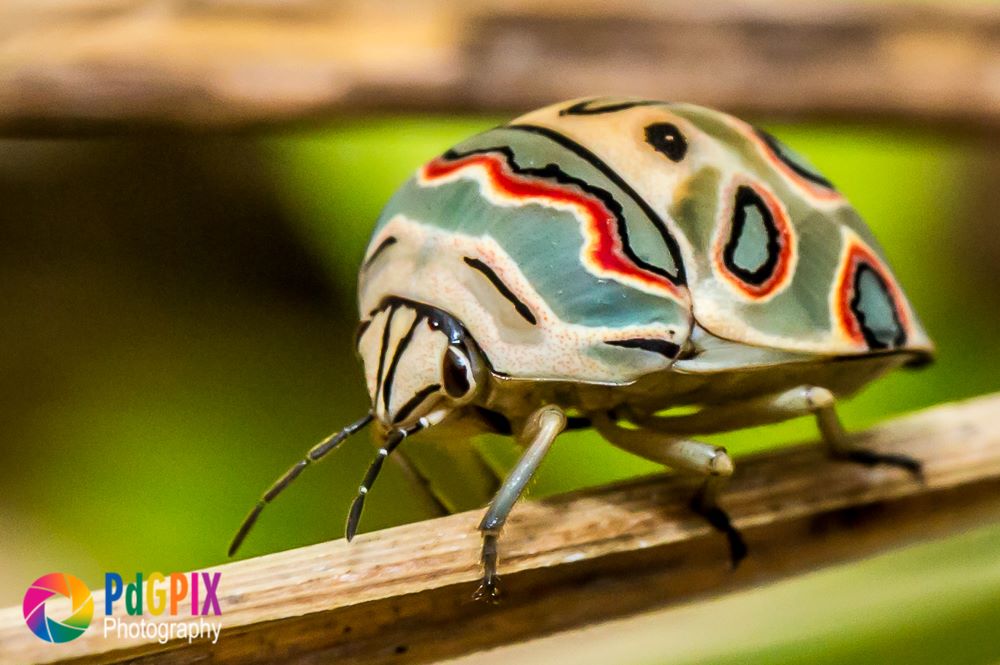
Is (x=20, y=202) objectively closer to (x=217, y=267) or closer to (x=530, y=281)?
(x=217, y=267)

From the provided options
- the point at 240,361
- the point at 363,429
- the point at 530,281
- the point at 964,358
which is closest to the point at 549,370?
the point at 530,281

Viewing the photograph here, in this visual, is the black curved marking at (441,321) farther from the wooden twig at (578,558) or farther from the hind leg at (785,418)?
the hind leg at (785,418)

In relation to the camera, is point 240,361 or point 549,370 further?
point 240,361

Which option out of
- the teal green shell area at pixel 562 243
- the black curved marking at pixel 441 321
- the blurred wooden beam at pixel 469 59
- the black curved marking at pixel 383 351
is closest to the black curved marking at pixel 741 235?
the teal green shell area at pixel 562 243

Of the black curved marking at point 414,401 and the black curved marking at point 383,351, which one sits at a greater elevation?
the black curved marking at point 383,351

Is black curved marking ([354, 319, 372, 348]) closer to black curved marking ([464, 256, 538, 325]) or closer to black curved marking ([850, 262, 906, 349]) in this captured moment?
black curved marking ([464, 256, 538, 325])
